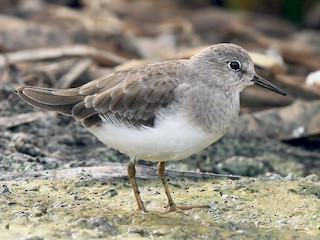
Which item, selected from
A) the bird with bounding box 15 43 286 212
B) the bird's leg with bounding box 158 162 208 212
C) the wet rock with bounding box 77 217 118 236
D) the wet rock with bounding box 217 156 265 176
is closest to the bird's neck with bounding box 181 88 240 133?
the bird with bounding box 15 43 286 212

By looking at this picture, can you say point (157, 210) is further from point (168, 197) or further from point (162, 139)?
point (162, 139)

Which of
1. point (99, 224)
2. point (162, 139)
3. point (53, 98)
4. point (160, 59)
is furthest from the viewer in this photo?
point (160, 59)

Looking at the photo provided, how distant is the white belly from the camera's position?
583cm

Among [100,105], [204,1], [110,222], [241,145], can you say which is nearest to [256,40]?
[204,1]

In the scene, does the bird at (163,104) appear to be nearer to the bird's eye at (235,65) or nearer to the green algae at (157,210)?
the bird's eye at (235,65)

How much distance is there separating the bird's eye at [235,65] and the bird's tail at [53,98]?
1236 mm

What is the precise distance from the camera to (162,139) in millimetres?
5844

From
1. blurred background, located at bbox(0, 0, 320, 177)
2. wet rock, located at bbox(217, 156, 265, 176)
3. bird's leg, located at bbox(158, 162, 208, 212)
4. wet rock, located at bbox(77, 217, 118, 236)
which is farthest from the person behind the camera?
blurred background, located at bbox(0, 0, 320, 177)

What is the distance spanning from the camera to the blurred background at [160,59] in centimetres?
809

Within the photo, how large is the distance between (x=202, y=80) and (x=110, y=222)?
54.7 inches

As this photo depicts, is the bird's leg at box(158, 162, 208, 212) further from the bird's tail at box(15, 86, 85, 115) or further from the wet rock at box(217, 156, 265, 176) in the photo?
the wet rock at box(217, 156, 265, 176)

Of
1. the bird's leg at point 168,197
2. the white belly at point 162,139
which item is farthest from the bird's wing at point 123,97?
the bird's leg at point 168,197

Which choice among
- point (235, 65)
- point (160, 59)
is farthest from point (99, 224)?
point (160, 59)

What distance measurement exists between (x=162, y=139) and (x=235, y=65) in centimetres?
101
